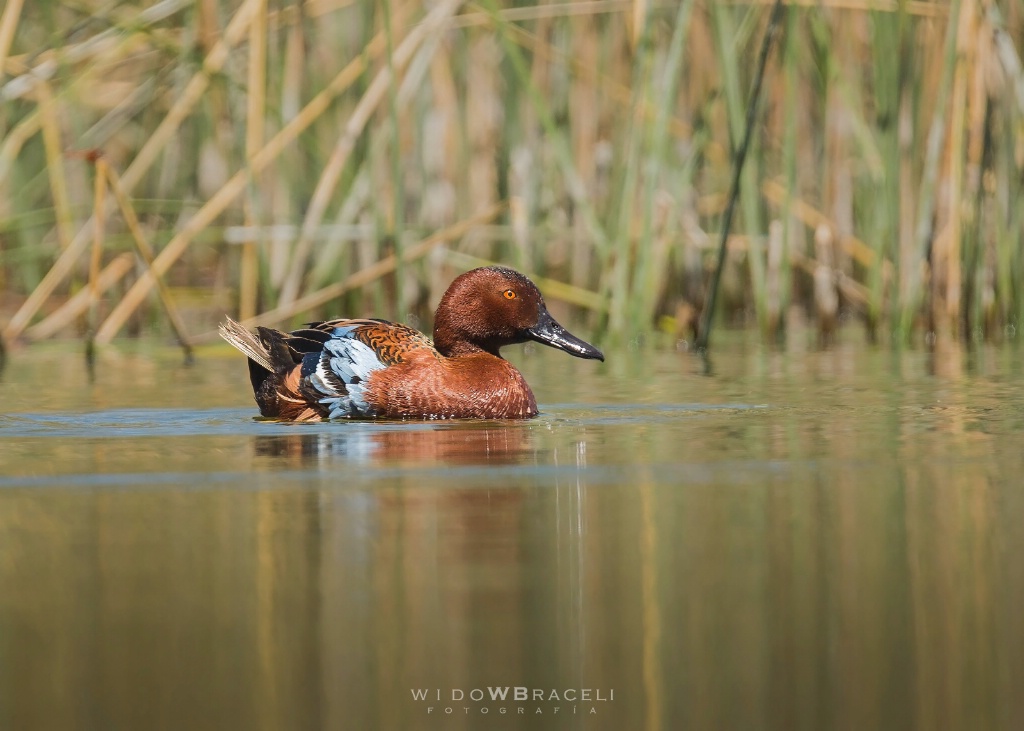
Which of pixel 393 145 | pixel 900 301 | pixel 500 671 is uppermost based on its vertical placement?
pixel 393 145

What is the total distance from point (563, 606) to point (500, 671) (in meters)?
0.47

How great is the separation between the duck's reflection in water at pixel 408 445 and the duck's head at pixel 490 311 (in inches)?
30.8

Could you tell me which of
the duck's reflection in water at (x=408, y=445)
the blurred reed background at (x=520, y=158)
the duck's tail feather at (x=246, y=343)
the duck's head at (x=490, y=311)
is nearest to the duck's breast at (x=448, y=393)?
the duck's reflection in water at (x=408, y=445)

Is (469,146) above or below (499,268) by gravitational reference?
above

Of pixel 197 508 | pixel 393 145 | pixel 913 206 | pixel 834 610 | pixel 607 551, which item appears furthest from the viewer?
pixel 913 206

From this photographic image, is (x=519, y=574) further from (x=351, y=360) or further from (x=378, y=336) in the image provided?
(x=378, y=336)

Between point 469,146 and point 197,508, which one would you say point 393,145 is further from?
point 197,508

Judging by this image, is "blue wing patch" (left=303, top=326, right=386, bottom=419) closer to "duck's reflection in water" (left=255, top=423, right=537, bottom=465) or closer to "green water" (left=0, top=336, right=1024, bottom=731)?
"duck's reflection in water" (left=255, top=423, right=537, bottom=465)

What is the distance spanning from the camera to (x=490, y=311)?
7797 mm

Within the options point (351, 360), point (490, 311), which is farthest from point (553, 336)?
point (351, 360)

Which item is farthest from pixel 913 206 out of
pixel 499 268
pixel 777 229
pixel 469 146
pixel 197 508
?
pixel 197 508

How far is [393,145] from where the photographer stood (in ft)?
29.8

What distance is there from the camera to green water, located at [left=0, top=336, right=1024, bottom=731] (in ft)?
10.3

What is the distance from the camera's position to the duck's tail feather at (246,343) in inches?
307
